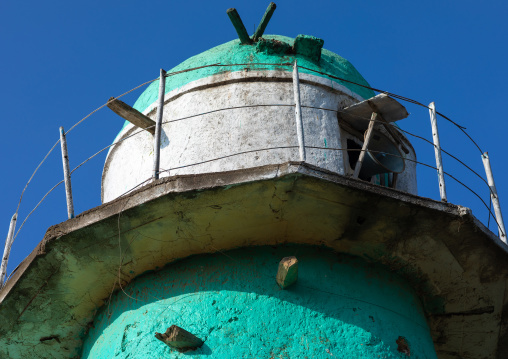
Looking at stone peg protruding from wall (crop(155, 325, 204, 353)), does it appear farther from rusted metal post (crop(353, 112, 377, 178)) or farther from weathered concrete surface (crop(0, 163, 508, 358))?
rusted metal post (crop(353, 112, 377, 178))

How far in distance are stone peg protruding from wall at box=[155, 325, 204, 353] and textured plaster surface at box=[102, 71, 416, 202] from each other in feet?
5.41

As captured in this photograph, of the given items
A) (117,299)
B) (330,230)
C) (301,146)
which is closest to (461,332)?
(330,230)

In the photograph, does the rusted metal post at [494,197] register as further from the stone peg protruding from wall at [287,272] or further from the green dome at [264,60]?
the stone peg protruding from wall at [287,272]

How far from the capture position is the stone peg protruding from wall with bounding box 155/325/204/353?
6574 mm

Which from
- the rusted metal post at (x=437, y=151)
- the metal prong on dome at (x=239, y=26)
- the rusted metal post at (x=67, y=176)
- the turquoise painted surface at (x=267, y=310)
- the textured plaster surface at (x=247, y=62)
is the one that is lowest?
the turquoise painted surface at (x=267, y=310)

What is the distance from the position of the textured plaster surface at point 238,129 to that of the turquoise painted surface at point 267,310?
3.31 feet

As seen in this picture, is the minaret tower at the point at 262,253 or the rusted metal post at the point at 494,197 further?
the rusted metal post at the point at 494,197

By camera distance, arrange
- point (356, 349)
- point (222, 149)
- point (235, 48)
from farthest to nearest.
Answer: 1. point (235, 48)
2. point (222, 149)
3. point (356, 349)

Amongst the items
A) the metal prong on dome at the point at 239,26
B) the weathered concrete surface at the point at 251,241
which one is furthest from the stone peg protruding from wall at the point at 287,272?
the metal prong on dome at the point at 239,26

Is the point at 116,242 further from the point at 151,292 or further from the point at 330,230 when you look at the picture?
the point at 330,230

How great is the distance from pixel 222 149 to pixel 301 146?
133cm

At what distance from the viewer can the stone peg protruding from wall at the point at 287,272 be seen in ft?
22.1

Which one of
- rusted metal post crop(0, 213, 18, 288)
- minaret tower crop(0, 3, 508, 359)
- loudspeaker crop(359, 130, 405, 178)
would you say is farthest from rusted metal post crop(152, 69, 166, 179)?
loudspeaker crop(359, 130, 405, 178)

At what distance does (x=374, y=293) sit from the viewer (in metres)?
7.29
